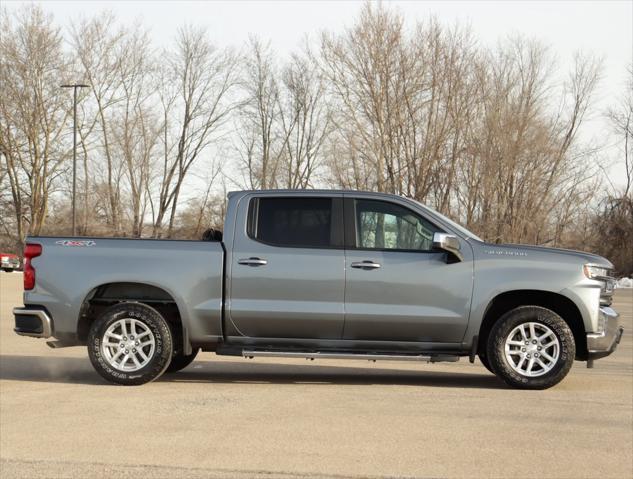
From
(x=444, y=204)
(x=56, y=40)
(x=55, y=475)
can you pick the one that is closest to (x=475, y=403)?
(x=55, y=475)

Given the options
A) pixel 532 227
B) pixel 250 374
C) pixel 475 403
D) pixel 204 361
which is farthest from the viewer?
pixel 532 227

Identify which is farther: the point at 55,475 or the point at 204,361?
the point at 204,361

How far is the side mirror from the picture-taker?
32.6ft

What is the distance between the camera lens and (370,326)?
10180 mm

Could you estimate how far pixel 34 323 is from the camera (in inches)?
410

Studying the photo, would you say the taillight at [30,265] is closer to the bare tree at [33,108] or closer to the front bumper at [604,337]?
the front bumper at [604,337]

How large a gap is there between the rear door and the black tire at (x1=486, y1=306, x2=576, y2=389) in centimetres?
153

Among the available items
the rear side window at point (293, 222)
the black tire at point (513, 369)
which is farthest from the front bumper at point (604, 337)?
the rear side window at point (293, 222)

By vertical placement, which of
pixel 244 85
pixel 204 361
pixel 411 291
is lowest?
pixel 204 361

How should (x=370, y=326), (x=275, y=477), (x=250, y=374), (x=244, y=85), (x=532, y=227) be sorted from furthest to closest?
(x=244, y=85) → (x=532, y=227) → (x=250, y=374) → (x=370, y=326) → (x=275, y=477)

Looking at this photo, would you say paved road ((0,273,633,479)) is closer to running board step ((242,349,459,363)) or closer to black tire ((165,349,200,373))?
black tire ((165,349,200,373))

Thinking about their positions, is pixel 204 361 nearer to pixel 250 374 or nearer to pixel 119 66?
pixel 250 374

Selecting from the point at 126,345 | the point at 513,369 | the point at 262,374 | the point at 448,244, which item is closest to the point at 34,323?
the point at 126,345

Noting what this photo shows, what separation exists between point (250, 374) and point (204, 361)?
1773mm
